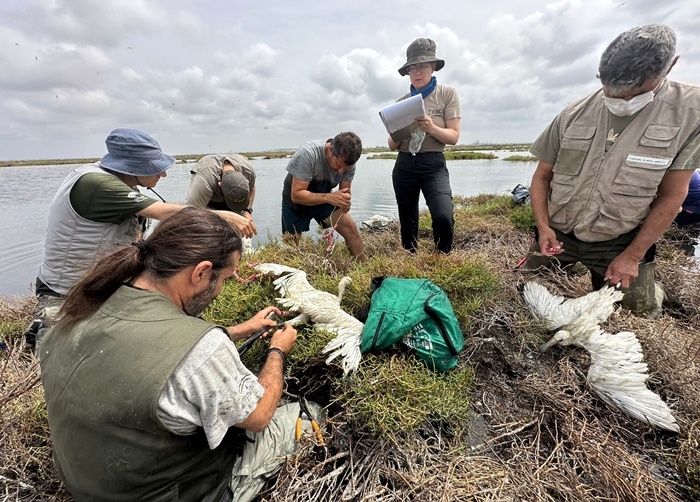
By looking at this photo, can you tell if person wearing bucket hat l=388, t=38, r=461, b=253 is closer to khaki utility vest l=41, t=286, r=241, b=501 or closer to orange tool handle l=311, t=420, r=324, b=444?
orange tool handle l=311, t=420, r=324, b=444

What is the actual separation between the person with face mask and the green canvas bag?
50.0 inches

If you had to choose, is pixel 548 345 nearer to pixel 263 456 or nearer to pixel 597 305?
pixel 597 305

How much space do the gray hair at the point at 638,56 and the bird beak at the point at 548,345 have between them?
1710 mm

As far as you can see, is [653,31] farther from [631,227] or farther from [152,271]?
[152,271]

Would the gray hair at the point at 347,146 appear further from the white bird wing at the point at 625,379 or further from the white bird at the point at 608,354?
the white bird wing at the point at 625,379

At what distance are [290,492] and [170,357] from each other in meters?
0.96

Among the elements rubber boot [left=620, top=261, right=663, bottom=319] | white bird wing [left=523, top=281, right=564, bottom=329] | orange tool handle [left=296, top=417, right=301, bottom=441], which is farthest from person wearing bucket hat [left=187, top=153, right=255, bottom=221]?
rubber boot [left=620, top=261, right=663, bottom=319]

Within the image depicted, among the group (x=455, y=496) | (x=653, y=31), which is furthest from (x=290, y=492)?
(x=653, y=31)

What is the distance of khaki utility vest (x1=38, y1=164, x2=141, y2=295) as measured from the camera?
229 centimetres

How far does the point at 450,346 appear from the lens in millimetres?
2018

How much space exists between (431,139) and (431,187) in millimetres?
530

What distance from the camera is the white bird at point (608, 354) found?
1803 mm

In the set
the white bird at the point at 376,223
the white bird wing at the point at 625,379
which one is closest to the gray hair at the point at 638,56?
the white bird wing at the point at 625,379

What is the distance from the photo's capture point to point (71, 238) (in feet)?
7.68
